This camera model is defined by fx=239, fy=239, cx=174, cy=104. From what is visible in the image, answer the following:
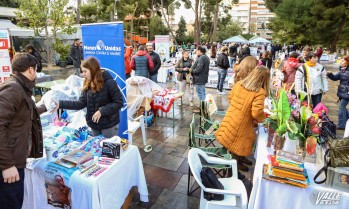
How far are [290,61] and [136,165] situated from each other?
4.77m

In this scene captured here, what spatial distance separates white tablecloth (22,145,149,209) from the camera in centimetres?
194

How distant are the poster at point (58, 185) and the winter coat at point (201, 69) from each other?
4.48 m

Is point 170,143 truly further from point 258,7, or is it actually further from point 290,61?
point 258,7

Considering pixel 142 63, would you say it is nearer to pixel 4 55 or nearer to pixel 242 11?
pixel 4 55

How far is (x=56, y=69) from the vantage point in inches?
554

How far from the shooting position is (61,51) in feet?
49.2

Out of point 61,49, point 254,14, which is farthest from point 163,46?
point 254,14

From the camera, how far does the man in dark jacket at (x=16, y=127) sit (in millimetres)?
1606

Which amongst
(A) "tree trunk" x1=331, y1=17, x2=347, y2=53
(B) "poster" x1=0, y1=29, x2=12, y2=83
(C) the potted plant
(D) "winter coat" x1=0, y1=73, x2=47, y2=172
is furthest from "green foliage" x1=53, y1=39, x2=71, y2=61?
(A) "tree trunk" x1=331, y1=17, x2=347, y2=53

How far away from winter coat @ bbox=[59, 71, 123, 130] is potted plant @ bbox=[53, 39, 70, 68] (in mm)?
13699

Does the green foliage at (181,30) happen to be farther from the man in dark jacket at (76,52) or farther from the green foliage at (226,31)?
the man in dark jacket at (76,52)

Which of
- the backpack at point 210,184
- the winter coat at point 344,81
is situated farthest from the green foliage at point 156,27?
the backpack at point 210,184

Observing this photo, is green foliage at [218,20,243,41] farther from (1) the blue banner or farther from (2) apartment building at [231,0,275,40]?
(1) the blue banner

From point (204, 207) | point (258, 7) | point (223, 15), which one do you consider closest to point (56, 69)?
point (204, 207)
